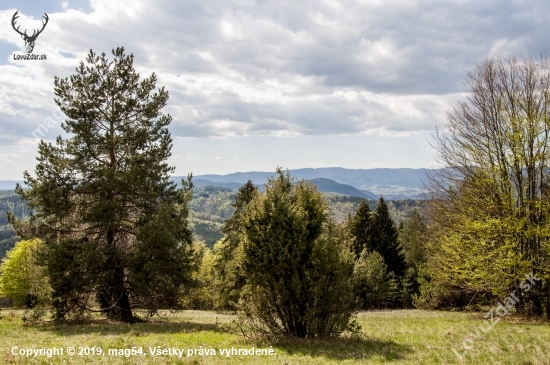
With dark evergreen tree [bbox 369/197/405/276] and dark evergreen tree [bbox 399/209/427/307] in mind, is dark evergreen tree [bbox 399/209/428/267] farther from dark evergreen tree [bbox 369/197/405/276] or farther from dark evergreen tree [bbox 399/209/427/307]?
dark evergreen tree [bbox 369/197/405/276]

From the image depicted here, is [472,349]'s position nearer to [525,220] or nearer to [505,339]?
[505,339]

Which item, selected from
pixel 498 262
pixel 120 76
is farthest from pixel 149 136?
pixel 498 262

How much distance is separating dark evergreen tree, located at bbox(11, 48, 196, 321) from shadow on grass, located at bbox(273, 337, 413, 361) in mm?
8202

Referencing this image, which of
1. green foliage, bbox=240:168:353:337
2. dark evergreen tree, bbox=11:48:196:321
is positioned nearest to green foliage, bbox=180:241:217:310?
dark evergreen tree, bbox=11:48:196:321

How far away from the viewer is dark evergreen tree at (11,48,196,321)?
17.2 metres

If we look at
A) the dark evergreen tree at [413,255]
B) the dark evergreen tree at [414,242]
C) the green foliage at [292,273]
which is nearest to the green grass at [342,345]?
the green foliage at [292,273]

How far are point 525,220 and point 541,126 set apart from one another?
4.41 m

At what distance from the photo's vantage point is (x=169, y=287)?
17.8 metres

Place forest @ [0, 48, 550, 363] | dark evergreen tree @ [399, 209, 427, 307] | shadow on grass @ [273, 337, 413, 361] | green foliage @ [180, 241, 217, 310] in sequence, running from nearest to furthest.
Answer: shadow on grass @ [273, 337, 413, 361] < forest @ [0, 48, 550, 363] < green foliage @ [180, 241, 217, 310] < dark evergreen tree @ [399, 209, 427, 307]

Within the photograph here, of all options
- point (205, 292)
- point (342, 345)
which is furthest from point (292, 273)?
point (205, 292)

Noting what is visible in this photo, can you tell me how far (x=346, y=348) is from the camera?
11047 mm

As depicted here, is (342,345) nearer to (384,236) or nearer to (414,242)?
(384,236)

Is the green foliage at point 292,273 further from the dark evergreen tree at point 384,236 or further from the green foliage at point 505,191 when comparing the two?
the dark evergreen tree at point 384,236

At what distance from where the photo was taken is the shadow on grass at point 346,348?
10.2 meters
